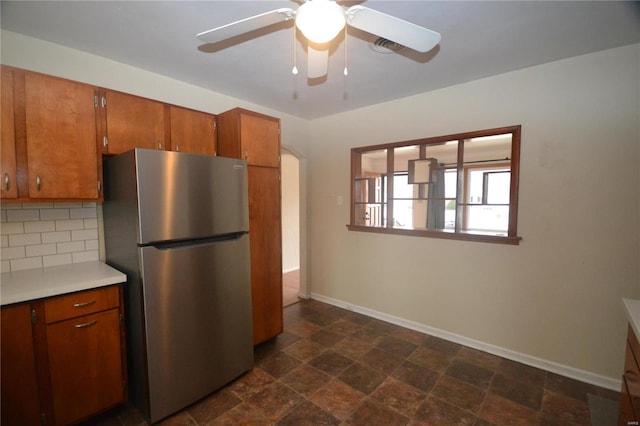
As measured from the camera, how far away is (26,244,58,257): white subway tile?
186 cm

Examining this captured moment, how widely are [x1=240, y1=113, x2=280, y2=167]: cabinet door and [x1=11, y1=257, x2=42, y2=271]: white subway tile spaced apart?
1.59 meters

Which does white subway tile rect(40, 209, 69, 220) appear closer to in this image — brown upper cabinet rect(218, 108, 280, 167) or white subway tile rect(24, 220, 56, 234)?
white subway tile rect(24, 220, 56, 234)

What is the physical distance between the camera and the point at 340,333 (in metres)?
2.88

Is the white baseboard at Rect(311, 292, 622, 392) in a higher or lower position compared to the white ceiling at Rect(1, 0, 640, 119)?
lower

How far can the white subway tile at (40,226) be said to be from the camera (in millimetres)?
1852

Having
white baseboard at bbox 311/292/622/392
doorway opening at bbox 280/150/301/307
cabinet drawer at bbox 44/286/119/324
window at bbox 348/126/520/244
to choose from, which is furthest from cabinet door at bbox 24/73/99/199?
doorway opening at bbox 280/150/301/307

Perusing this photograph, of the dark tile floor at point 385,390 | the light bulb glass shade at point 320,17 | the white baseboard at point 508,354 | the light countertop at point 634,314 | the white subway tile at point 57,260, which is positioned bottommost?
the dark tile floor at point 385,390

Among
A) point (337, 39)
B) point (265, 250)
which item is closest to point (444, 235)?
point (265, 250)

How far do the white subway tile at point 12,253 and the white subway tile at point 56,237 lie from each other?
0.12 m

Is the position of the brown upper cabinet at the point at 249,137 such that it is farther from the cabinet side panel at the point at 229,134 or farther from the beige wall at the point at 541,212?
the beige wall at the point at 541,212

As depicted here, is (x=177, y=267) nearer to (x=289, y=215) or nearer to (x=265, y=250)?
(x=265, y=250)

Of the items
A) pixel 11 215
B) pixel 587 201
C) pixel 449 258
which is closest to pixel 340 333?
pixel 449 258

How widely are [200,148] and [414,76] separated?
1961mm

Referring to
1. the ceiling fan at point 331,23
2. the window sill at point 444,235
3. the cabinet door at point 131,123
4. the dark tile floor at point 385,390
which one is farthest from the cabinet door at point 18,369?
the window sill at point 444,235
